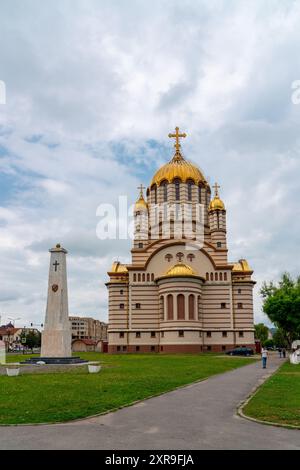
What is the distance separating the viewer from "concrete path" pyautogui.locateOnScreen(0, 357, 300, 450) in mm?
8789

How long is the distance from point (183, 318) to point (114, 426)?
42.4m

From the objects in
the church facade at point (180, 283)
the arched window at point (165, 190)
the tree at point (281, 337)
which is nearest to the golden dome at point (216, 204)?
the church facade at point (180, 283)

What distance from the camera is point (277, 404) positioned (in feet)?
44.0

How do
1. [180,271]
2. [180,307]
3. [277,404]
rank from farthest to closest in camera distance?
[180,271]
[180,307]
[277,404]

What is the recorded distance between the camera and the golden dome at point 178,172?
2510 inches

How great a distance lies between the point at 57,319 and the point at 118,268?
29.3 m

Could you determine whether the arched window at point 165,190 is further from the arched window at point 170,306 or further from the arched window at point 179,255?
the arched window at point 170,306

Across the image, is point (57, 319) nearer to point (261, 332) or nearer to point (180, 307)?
point (180, 307)

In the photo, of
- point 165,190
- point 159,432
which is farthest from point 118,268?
point 159,432

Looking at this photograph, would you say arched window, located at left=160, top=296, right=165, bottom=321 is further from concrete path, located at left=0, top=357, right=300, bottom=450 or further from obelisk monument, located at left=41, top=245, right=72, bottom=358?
concrete path, located at left=0, top=357, right=300, bottom=450

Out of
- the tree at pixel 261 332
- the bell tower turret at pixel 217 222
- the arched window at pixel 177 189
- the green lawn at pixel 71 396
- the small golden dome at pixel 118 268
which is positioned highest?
the arched window at pixel 177 189

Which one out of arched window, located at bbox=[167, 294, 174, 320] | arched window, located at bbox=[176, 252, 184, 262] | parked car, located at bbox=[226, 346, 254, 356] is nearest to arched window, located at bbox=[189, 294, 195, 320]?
arched window, located at bbox=[167, 294, 174, 320]

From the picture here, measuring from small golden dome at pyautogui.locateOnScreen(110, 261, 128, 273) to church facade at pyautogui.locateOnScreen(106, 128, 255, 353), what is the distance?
0.13 feet

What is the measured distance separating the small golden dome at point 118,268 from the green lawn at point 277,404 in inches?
1651
